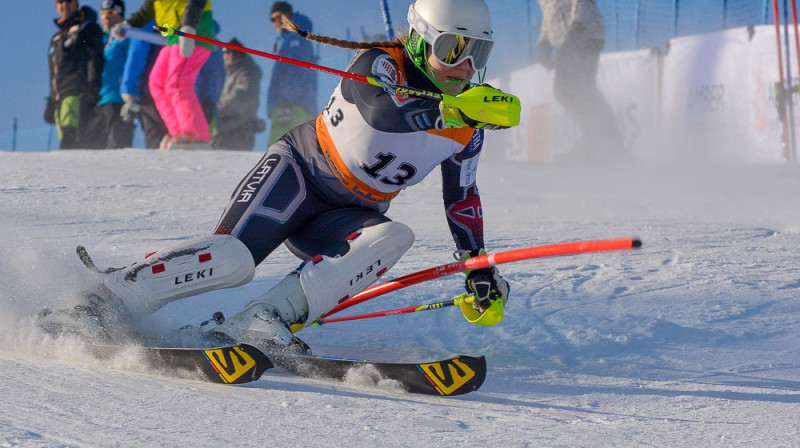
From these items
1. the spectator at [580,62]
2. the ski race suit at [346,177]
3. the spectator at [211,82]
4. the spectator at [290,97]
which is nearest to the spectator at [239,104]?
the spectator at [290,97]

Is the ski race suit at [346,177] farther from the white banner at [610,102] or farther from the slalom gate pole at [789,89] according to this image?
the white banner at [610,102]

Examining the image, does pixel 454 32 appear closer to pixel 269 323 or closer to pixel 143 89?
pixel 269 323

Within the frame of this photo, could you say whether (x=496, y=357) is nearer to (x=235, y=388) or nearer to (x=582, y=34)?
(x=235, y=388)

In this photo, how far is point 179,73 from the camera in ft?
28.0

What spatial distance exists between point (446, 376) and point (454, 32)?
45.2 inches

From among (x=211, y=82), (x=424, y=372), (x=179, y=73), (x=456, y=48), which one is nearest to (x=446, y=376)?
(x=424, y=372)

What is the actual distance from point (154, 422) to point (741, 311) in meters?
2.70

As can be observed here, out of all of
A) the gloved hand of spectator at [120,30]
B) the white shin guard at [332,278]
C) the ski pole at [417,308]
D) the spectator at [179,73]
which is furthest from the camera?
the gloved hand of spectator at [120,30]

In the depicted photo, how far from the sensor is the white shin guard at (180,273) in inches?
124

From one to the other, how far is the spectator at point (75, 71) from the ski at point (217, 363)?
274 inches

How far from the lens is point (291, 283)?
125 inches

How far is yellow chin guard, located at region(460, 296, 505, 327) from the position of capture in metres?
3.36

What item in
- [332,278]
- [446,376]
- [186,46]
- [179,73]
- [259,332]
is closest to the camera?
[446,376]

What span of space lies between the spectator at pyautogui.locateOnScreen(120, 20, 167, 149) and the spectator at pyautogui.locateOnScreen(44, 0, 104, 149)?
0.36 m
